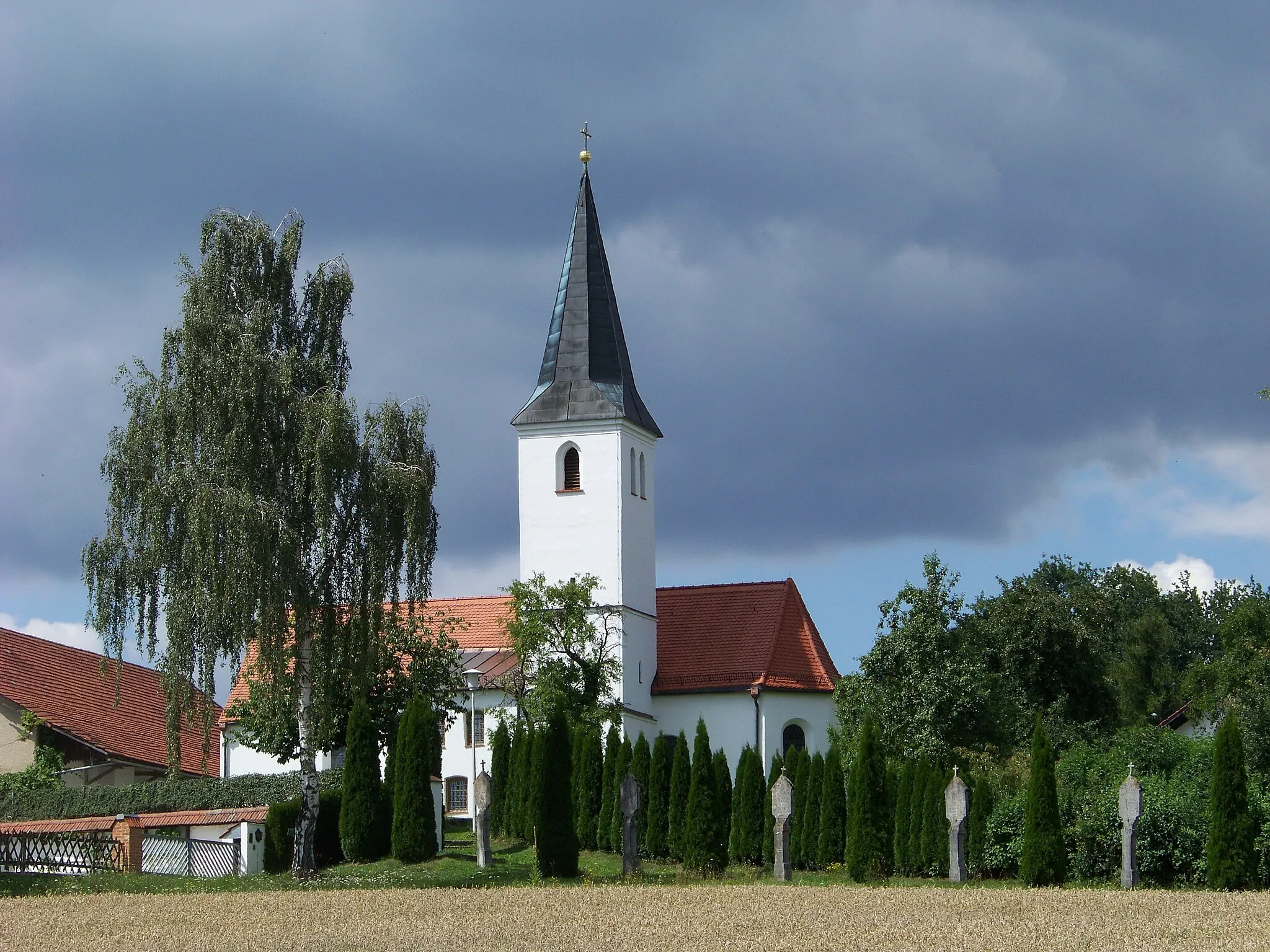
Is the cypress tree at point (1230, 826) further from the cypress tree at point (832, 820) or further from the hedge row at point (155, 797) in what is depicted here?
the hedge row at point (155, 797)

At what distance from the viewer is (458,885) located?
3095 cm

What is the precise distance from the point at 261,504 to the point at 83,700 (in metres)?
21.2

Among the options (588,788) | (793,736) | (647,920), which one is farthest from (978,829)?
(793,736)

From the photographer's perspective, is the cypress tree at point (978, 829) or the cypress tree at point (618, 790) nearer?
the cypress tree at point (978, 829)

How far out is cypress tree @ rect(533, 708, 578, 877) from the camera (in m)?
31.9

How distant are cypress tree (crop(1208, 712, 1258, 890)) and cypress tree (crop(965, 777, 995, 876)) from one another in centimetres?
573

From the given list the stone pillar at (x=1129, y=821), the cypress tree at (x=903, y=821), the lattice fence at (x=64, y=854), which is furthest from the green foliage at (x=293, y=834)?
the stone pillar at (x=1129, y=821)

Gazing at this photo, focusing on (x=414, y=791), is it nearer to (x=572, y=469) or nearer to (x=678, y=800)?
(x=678, y=800)

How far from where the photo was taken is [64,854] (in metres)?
32.6

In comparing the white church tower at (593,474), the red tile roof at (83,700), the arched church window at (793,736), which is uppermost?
the white church tower at (593,474)

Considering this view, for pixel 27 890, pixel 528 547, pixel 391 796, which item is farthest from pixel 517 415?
pixel 27 890

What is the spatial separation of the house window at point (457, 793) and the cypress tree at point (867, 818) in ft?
63.8

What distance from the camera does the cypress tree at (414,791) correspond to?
36.6 metres

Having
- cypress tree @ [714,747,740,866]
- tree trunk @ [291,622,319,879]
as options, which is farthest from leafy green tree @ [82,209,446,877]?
cypress tree @ [714,747,740,866]
